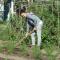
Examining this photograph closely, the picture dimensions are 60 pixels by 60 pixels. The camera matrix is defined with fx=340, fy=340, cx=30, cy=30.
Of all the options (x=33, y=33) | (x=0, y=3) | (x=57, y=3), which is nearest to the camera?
(x=57, y=3)

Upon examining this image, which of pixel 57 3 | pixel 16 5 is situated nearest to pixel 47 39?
pixel 16 5

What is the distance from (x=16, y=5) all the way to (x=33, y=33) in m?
2.17

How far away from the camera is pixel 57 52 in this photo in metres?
7.22

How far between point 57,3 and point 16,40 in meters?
3.03

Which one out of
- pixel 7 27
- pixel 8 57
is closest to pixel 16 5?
pixel 7 27

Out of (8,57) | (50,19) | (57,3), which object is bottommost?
(8,57)

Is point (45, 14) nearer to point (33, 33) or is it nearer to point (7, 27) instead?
point (33, 33)

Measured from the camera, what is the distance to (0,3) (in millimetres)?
15125

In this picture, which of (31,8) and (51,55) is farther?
(31,8)

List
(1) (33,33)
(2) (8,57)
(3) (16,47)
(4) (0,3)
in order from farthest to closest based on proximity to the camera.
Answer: (4) (0,3) → (1) (33,33) → (3) (16,47) → (2) (8,57)

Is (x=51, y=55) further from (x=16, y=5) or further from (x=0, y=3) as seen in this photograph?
(x=0, y=3)

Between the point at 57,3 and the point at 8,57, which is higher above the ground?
the point at 57,3

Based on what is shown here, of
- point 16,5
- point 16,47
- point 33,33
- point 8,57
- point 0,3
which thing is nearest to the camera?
point 8,57

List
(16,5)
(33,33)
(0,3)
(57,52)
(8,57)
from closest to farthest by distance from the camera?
(57,52) < (8,57) < (33,33) < (16,5) < (0,3)
